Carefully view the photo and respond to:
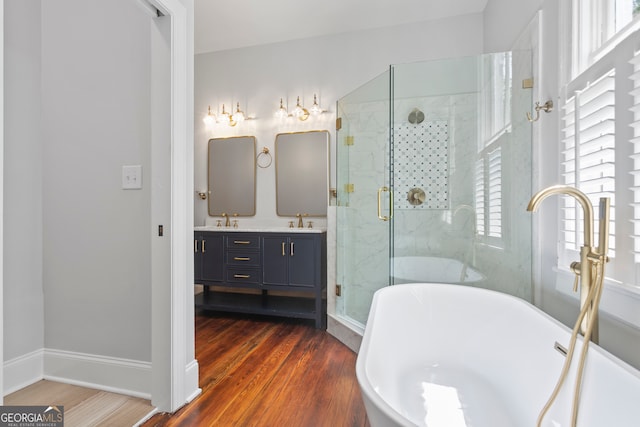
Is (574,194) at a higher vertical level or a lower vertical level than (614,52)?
lower

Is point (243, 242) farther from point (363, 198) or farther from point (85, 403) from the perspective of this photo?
point (85, 403)

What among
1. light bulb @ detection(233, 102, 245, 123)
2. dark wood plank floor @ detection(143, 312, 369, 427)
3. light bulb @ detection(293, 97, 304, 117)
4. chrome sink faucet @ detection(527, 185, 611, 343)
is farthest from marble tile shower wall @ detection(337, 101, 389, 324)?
light bulb @ detection(233, 102, 245, 123)

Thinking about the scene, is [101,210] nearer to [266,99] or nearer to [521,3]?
[266,99]

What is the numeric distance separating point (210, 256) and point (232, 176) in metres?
0.96

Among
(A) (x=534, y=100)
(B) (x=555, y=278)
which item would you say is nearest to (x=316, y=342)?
(B) (x=555, y=278)

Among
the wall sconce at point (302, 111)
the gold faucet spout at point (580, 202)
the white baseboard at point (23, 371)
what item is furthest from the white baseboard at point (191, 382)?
the wall sconce at point (302, 111)

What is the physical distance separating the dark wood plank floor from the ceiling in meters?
2.78

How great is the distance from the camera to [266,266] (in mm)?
2951

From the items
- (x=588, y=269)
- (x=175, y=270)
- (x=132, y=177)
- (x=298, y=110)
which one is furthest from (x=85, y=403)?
(x=298, y=110)

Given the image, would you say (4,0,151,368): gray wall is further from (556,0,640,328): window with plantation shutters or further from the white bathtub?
(556,0,640,328): window with plantation shutters

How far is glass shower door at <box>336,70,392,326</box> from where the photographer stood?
7.61ft

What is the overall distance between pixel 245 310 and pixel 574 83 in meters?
2.77

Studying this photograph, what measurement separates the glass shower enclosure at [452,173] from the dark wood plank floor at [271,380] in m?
0.54

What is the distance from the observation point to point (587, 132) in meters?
1.32
